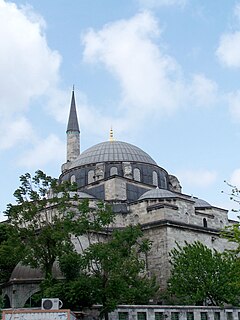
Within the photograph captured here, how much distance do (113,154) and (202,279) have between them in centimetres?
1288

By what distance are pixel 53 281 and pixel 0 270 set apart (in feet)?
20.0

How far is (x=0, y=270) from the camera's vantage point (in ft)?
78.2

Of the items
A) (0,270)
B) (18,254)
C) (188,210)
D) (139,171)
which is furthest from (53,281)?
(139,171)

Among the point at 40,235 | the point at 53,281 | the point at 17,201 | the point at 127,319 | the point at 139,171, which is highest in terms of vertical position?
the point at 139,171

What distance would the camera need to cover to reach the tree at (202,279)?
2131 centimetres

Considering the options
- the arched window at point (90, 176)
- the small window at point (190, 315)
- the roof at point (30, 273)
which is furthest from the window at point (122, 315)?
the arched window at point (90, 176)

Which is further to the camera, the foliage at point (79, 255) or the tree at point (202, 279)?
the tree at point (202, 279)

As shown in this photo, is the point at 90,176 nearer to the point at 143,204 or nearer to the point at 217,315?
the point at 143,204

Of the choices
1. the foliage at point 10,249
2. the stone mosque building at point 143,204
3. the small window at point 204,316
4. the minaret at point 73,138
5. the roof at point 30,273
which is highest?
the minaret at point 73,138

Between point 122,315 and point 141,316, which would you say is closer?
point 122,315

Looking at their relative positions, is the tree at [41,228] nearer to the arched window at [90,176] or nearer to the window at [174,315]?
the window at [174,315]

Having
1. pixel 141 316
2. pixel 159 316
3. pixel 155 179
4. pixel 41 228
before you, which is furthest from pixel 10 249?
pixel 155 179

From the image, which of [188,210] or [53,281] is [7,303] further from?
[188,210]

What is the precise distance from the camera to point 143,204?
90.7 feet
